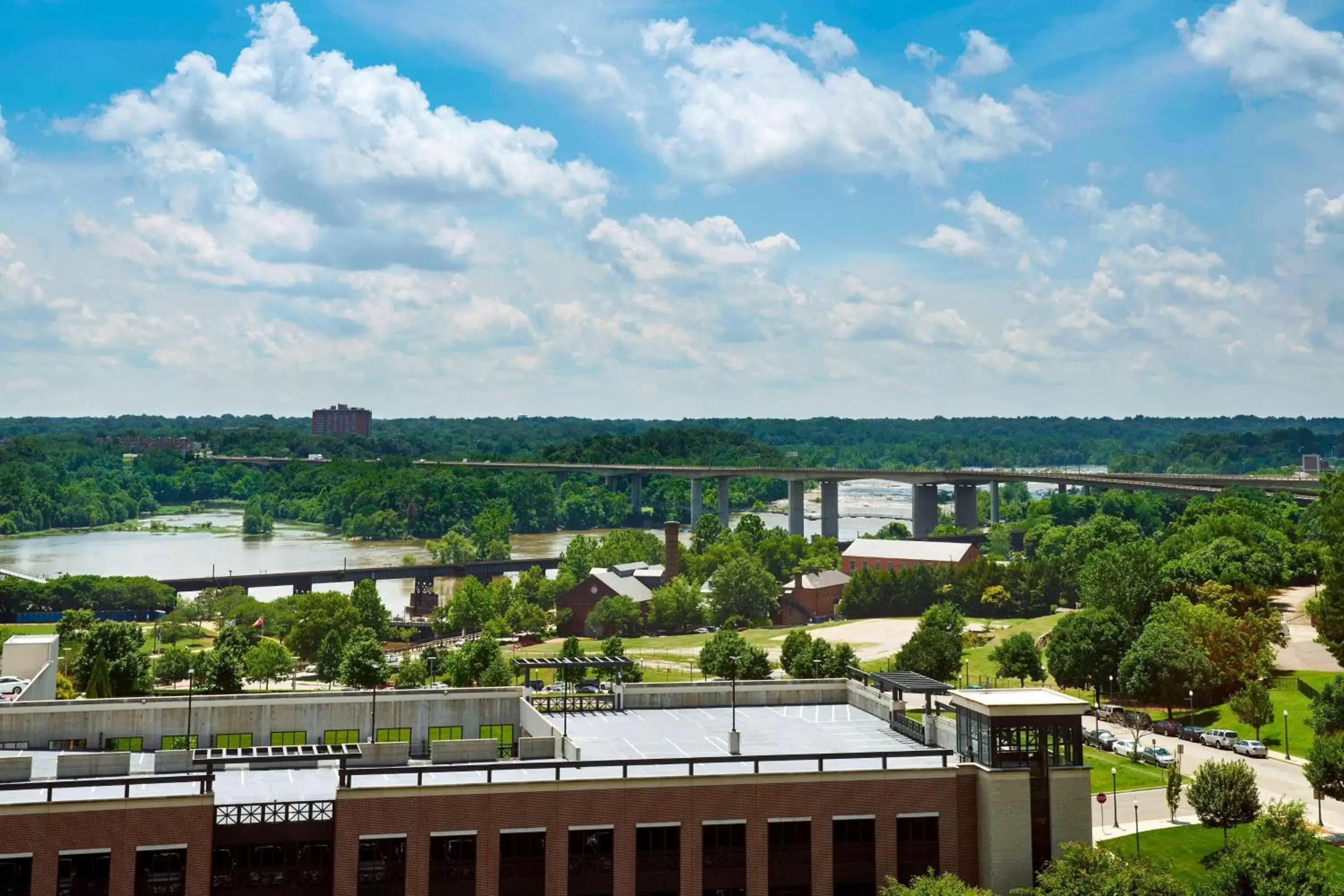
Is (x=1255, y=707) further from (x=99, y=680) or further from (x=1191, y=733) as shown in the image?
(x=99, y=680)

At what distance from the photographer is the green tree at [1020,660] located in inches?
3359

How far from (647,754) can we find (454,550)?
139437 mm

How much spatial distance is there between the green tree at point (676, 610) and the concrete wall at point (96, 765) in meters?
90.7

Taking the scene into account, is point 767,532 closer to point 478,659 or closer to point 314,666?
point 314,666

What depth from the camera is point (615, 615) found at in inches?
4803

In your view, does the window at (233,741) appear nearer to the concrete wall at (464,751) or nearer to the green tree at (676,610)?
the concrete wall at (464,751)

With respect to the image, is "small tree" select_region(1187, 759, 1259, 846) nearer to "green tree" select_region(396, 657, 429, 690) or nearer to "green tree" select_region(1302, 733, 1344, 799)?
"green tree" select_region(1302, 733, 1344, 799)

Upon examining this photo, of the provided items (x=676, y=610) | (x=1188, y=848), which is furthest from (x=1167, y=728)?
(x=676, y=610)

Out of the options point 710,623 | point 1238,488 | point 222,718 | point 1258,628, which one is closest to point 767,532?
point 710,623

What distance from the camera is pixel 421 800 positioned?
32.1m

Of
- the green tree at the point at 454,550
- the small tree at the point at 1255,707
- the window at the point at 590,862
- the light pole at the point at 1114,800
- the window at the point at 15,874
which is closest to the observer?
the window at the point at 15,874

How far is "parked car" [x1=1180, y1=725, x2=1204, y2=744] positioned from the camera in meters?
69.4

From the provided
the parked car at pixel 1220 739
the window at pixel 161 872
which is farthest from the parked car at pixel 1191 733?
the window at pixel 161 872

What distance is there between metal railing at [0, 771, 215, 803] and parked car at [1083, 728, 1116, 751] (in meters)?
46.5
